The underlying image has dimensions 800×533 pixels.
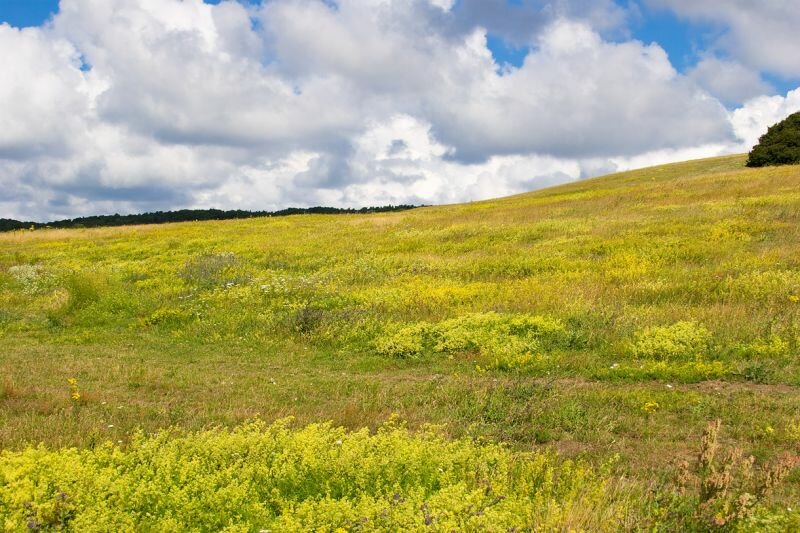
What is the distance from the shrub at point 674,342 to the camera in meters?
12.2

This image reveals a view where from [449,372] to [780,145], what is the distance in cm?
5822

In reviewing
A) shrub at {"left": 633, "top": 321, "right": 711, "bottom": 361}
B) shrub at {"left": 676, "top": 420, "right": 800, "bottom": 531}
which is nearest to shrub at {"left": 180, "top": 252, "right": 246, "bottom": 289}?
shrub at {"left": 633, "top": 321, "right": 711, "bottom": 361}

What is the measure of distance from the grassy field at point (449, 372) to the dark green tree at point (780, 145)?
32.7 m

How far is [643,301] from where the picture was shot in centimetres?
1644

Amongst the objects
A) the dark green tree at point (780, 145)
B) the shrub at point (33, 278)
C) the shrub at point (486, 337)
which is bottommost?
the shrub at point (486, 337)

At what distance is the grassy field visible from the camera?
211 inches

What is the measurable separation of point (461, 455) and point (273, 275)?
750 inches

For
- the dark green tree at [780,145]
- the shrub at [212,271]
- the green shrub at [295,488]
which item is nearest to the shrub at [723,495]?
the green shrub at [295,488]

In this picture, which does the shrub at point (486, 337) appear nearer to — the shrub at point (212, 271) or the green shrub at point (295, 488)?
the green shrub at point (295, 488)

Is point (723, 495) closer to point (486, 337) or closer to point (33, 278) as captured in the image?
point (486, 337)

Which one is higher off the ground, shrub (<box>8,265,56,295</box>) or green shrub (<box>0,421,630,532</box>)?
shrub (<box>8,265,56,295</box>)

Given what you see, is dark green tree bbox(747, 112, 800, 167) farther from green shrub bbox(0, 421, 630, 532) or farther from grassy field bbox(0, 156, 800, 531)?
green shrub bbox(0, 421, 630, 532)

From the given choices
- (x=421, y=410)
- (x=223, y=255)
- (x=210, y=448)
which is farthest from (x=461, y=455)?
(x=223, y=255)

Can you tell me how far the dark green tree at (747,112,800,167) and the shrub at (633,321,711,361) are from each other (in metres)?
52.6
